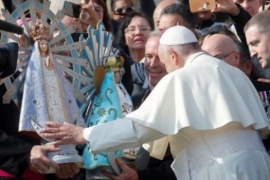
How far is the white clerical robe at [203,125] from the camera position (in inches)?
218

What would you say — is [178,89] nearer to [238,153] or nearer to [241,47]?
[238,153]

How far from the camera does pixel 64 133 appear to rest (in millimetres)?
5668

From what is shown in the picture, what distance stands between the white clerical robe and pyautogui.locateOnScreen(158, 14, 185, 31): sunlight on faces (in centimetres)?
138

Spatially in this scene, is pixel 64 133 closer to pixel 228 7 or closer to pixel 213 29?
pixel 213 29

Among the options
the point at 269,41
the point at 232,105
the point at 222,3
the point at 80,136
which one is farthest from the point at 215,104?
the point at 222,3

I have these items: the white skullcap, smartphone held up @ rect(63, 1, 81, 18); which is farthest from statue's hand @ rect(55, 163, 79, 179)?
smartphone held up @ rect(63, 1, 81, 18)

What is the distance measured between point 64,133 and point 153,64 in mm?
1300

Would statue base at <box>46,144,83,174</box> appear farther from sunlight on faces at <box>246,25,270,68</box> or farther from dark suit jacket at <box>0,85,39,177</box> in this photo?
sunlight on faces at <box>246,25,270,68</box>

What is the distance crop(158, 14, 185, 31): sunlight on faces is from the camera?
23.5 ft

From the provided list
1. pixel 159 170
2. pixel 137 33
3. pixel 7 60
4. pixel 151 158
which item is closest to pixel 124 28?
pixel 137 33

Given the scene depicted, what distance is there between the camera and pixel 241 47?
7023 mm

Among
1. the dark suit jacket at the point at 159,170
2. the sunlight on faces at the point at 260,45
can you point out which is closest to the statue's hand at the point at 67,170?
the dark suit jacket at the point at 159,170

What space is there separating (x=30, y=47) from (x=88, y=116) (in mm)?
625

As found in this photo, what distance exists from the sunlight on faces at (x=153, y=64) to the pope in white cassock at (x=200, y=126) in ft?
2.85
